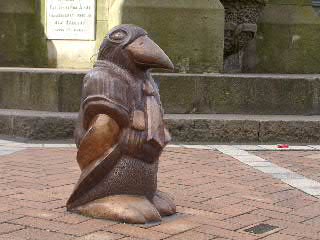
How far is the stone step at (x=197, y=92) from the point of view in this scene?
7.98 meters

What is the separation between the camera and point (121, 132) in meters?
4.00

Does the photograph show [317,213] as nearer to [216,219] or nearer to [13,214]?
[216,219]

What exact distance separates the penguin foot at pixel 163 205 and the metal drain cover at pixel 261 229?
20.3 inches

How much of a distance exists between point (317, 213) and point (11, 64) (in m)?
6.72

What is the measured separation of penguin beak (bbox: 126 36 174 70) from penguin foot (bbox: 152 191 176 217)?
2.74ft

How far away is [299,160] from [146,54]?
324cm

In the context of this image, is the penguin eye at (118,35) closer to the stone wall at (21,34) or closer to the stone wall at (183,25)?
the stone wall at (183,25)

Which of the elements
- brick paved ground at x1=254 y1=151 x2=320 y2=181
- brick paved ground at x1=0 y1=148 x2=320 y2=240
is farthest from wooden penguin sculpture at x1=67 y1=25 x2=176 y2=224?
brick paved ground at x1=254 y1=151 x2=320 y2=181

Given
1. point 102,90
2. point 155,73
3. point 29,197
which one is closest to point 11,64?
point 155,73

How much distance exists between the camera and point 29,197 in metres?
4.61

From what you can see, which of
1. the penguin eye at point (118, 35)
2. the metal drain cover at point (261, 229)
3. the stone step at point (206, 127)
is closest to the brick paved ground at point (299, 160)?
the stone step at point (206, 127)

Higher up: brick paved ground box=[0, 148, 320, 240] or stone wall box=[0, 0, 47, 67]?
stone wall box=[0, 0, 47, 67]

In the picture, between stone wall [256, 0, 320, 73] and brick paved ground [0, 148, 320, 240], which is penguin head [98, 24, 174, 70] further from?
stone wall [256, 0, 320, 73]

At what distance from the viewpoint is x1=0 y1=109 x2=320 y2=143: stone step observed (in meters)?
7.60
